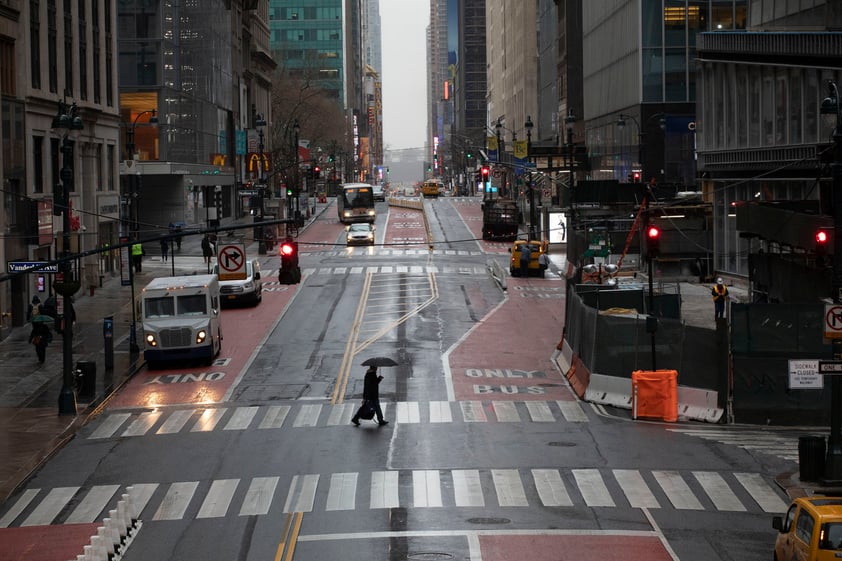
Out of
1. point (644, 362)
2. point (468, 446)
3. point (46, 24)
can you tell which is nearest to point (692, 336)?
point (644, 362)

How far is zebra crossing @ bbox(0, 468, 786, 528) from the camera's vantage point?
72.7 ft

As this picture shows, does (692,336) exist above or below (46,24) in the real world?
below

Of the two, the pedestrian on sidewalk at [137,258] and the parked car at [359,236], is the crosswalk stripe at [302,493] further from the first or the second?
the parked car at [359,236]

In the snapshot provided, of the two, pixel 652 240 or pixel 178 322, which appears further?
pixel 178 322

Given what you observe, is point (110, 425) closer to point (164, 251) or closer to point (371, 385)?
point (371, 385)

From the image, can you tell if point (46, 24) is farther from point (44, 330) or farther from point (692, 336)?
point (692, 336)

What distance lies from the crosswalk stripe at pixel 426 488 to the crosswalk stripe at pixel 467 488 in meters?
0.34

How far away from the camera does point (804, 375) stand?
26.4 meters

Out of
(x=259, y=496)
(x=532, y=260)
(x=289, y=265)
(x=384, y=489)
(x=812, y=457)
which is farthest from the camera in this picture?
(x=532, y=260)

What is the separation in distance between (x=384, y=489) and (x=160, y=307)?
18351mm

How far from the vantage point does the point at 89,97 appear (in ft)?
206

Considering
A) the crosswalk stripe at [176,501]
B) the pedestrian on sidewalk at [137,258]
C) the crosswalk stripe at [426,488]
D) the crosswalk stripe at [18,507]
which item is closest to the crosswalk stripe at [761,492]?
the crosswalk stripe at [426,488]

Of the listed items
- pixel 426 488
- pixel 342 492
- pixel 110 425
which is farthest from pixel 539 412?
pixel 110 425

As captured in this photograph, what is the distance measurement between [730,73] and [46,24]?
31.1 metres
